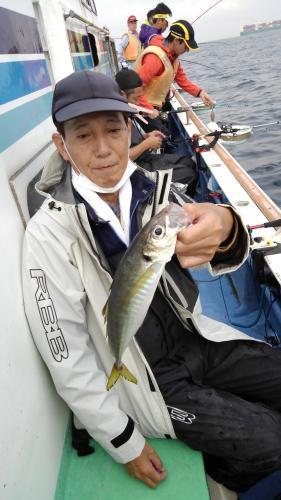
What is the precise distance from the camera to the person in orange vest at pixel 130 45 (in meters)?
14.7

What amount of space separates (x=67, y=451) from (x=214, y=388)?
2.92 ft

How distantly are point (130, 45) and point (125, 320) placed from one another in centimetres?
1638

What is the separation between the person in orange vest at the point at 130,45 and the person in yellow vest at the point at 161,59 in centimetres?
905

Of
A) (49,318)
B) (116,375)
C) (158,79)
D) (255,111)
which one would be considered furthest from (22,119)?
(255,111)

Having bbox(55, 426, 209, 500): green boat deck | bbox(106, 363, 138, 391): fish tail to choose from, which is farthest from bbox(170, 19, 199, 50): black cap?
bbox(55, 426, 209, 500): green boat deck

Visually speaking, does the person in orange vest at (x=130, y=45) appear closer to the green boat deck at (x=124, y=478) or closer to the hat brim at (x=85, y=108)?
the hat brim at (x=85, y=108)

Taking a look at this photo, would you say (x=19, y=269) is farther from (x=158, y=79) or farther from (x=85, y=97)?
(x=158, y=79)

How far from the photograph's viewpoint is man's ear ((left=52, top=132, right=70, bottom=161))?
6.50 ft

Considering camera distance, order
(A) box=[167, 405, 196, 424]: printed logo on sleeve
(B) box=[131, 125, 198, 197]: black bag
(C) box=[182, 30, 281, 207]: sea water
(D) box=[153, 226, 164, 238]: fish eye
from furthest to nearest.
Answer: (C) box=[182, 30, 281, 207]: sea water
(B) box=[131, 125, 198, 197]: black bag
(A) box=[167, 405, 196, 424]: printed logo on sleeve
(D) box=[153, 226, 164, 238]: fish eye

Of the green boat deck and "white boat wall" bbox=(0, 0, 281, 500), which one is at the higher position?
"white boat wall" bbox=(0, 0, 281, 500)

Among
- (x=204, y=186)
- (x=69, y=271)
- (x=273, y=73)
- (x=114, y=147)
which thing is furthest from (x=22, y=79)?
(x=273, y=73)

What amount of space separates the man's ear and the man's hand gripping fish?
0.84 meters

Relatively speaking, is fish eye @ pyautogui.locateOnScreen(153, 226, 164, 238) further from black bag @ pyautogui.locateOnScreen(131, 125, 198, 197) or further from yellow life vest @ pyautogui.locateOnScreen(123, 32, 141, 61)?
yellow life vest @ pyautogui.locateOnScreen(123, 32, 141, 61)

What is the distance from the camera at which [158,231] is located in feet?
4.51
